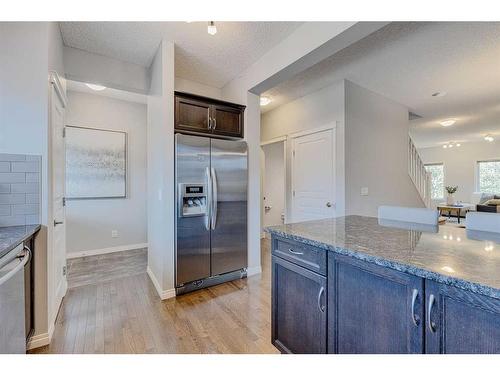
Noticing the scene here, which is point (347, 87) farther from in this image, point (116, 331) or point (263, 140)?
point (116, 331)

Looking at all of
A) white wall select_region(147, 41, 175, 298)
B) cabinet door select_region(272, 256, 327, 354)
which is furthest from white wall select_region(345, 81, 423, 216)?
white wall select_region(147, 41, 175, 298)

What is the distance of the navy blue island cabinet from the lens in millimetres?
844

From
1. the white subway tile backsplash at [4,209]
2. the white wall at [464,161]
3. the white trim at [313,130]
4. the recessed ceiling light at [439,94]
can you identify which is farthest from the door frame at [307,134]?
the white wall at [464,161]

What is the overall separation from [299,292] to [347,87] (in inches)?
126

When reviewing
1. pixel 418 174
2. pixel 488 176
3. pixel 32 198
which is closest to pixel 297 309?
pixel 32 198

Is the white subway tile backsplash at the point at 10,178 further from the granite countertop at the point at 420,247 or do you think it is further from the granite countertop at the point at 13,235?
the granite countertop at the point at 420,247

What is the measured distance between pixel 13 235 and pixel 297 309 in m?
1.81

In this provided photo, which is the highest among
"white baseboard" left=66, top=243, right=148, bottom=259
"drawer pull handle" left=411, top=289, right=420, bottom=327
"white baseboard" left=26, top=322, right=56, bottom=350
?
"drawer pull handle" left=411, top=289, right=420, bottom=327

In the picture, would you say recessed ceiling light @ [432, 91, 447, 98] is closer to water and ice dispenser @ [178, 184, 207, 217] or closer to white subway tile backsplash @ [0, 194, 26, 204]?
water and ice dispenser @ [178, 184, 207, 217]

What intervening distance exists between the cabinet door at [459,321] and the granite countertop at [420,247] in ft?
0.16

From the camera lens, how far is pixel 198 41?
106 inches

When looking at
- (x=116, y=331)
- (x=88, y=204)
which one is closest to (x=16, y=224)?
(x=116, y=331)

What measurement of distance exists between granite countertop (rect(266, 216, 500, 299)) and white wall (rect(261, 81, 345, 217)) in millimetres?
1837
